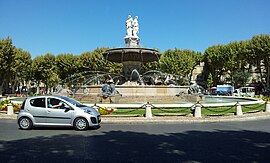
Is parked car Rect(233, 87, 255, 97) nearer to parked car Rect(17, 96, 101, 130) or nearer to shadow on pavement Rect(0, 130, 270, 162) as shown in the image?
shadow on pavement Rect(0, 130, 270, 162)

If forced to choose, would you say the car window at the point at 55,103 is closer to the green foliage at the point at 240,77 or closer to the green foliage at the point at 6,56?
the green foliage at the point at 6,56

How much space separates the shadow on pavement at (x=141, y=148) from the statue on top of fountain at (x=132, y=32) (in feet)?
63.2

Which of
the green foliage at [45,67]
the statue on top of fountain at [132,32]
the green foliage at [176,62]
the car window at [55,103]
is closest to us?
the car window at [55,103]

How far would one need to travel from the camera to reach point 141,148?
7285 mm

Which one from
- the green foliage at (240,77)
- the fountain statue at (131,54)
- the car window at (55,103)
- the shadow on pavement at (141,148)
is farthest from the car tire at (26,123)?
Answer: the green foliage at (240,77)

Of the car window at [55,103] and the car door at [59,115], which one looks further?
the car window at [55,103]

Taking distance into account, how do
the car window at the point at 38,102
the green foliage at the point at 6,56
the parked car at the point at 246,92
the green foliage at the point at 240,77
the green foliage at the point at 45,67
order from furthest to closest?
1. the green foliage at the point at 45,67
2. the green foliage at the point at 240,77
3. the parked car at the point at 246,92
4. the green foliage at the point at 6,56
5. the car window at the point at 38,102

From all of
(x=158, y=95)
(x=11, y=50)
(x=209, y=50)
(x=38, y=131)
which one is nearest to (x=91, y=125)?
(x=38, y=131)

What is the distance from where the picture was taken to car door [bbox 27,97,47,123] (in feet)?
34.8

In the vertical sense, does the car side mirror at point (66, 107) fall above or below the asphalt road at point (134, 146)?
above

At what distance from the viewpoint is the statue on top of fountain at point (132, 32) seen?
28.0m

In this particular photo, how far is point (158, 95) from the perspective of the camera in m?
21.4

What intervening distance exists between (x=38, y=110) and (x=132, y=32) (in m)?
19.3

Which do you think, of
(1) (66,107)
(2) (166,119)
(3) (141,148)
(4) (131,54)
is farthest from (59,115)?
(4) (131,54)
